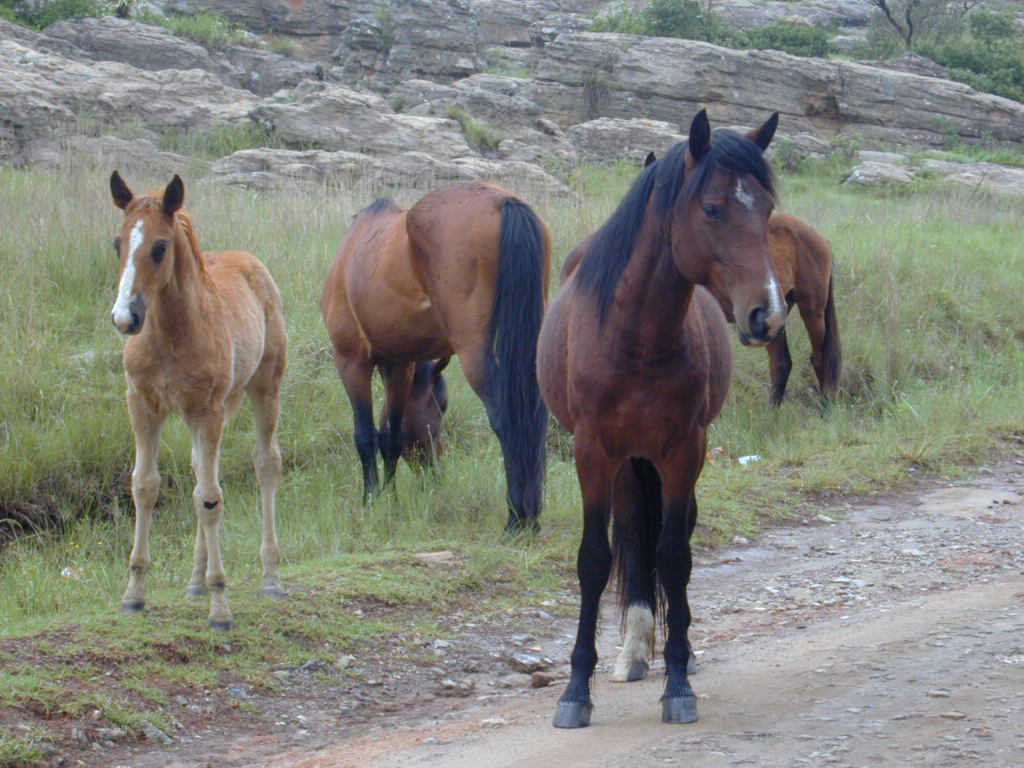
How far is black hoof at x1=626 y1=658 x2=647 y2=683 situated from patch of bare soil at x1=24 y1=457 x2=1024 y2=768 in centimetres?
4

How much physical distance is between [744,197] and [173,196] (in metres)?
2.35

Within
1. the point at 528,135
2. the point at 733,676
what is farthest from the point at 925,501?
the point at 528,135

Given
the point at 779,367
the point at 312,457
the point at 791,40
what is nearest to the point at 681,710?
the point at 312,457

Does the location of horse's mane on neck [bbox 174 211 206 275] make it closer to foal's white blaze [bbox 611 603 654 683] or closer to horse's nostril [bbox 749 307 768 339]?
foal's white blaze [bbox 611 603 654 683]

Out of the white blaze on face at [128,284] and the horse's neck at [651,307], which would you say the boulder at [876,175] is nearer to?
the horse's neck at [651,307]

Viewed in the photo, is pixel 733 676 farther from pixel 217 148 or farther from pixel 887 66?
pixel 887 66

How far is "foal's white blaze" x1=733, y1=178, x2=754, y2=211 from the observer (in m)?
3.65

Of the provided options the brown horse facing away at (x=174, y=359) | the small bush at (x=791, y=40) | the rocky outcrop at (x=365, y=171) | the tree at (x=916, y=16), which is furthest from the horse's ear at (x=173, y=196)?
the tree at (x=916, y=16)

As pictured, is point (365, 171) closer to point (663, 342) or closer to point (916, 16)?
point (663, 342)

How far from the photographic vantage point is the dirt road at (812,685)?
3494 mm

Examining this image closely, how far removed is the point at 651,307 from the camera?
13.0 feet

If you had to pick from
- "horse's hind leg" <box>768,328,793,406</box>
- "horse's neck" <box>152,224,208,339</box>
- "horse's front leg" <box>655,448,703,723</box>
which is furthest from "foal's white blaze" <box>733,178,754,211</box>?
"horse's hind leg" <box>768,328,793,406</box>

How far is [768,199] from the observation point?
12.2 ft

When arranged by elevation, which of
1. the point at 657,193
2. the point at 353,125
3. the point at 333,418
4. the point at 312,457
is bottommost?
the point at 312,457
